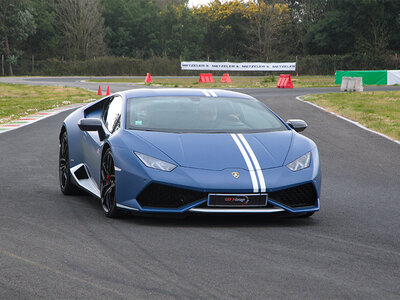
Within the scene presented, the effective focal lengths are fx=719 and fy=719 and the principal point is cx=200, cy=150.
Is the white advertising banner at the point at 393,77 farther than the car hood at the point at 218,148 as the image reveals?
Yes

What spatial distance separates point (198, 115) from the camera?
23.7 ft

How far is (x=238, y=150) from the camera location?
6.44m

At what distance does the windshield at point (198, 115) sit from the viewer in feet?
22.9

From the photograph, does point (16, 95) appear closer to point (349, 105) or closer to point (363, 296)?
point (349, 105)

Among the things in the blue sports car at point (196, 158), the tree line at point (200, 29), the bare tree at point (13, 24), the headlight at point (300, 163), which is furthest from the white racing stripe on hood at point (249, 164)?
the bare tree at point (13, 24)

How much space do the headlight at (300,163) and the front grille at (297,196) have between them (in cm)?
16

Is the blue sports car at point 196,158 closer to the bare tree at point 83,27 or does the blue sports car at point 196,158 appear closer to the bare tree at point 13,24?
the bare tree at point 13,24

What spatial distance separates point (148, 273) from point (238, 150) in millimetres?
2102

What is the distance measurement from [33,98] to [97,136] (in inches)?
994

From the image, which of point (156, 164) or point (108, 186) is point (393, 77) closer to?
point (108, 186)

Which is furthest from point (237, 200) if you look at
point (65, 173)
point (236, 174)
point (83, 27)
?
point (83, 27)

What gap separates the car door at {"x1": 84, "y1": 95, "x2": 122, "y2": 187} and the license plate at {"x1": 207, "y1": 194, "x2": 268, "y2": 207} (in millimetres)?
1478

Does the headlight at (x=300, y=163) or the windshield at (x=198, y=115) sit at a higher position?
the windshield at (x=198, y=115)

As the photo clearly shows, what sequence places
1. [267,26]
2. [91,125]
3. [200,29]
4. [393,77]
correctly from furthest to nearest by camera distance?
[200,29] < [267,26] < [393,77] < [91,125]
